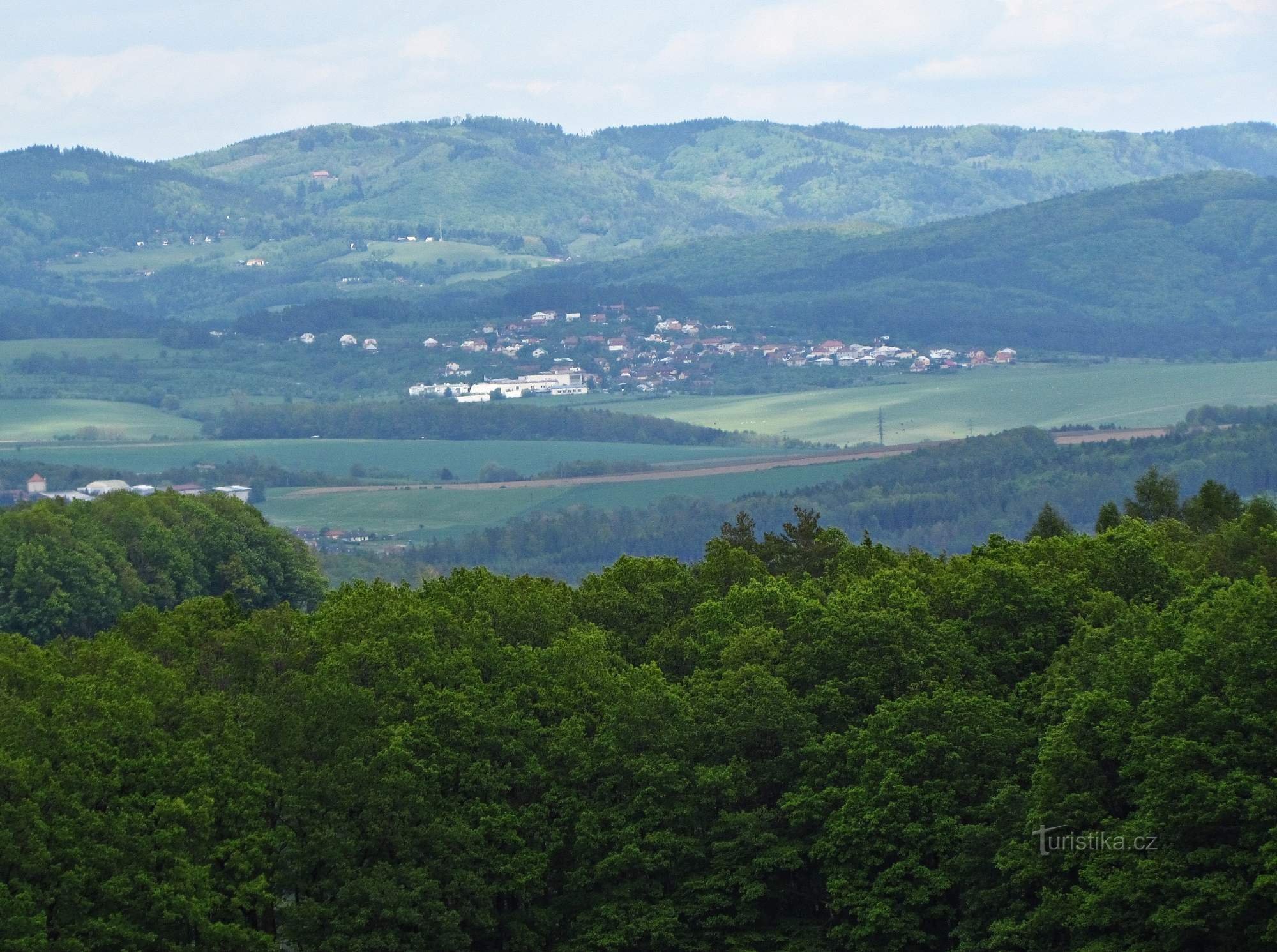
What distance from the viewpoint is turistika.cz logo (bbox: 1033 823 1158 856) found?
5003 centimetres

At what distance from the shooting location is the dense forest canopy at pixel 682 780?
5081 cm

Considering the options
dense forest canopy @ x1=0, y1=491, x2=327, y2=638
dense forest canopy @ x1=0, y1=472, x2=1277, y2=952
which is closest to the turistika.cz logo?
dense forest canopy @ x1=0, y1=472, x2=1277, y2=952

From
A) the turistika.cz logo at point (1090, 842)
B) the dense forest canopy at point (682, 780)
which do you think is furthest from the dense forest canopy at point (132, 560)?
the turistika.cz logo at point (1090, 842)

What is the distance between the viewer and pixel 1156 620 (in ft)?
185

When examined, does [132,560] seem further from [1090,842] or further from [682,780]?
[1090,842]

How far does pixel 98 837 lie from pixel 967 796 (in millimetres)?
20663

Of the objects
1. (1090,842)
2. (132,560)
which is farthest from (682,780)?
(132,560)

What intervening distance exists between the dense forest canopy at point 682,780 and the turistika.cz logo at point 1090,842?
0.21 feet

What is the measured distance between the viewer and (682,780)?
2254 inches

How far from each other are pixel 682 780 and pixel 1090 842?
1104cm

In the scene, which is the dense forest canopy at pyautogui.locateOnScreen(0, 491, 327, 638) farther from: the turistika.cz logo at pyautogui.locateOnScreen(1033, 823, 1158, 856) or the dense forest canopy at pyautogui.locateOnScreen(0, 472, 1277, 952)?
the turistika.cz logo at pyautogui.locateOnScreen(1033, 823, 1158, 856)

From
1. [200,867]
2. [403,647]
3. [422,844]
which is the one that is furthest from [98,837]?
[403,647]

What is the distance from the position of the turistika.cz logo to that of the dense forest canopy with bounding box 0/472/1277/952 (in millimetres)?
63

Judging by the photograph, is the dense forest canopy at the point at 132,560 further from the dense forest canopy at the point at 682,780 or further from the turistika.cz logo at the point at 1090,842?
the turistika.cz logo at the point at 1090,842
